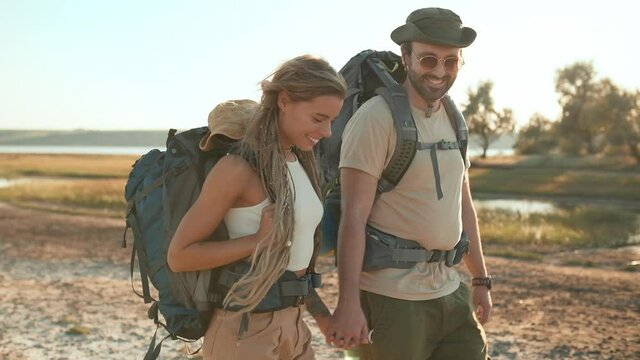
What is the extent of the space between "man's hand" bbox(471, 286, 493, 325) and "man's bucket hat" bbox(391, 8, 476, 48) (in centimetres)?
135

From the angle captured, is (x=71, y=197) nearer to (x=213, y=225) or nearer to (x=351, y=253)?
(x=351, y=253)

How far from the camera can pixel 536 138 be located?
8638 cm

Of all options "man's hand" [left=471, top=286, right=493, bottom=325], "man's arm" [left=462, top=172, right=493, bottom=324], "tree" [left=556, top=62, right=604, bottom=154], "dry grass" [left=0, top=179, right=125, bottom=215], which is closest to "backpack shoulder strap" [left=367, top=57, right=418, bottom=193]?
"man's arm" [left=462, top=172, right=493, bottom=324]

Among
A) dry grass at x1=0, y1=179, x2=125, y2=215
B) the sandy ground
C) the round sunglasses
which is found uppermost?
the round sunglasses

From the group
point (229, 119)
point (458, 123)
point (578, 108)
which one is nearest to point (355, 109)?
point (458, 123)

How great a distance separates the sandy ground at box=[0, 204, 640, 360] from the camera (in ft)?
26.6

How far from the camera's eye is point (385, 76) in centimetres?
353

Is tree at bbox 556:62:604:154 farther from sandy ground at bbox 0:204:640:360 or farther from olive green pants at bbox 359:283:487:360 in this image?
olive green pants at bbox 359:283:487:360

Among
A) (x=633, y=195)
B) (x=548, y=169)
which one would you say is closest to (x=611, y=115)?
(x=548, y=169)

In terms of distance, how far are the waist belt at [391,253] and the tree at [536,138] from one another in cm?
7974

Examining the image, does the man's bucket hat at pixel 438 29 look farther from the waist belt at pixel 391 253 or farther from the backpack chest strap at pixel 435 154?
the waist belt at pixel 391 253

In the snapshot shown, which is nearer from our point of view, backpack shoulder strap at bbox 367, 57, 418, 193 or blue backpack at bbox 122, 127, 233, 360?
blue backpack at bbox 122, 127, 233, 360

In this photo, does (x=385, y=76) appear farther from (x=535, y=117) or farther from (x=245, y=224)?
(x=535, y=117)

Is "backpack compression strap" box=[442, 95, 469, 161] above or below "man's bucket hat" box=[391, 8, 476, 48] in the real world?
below
